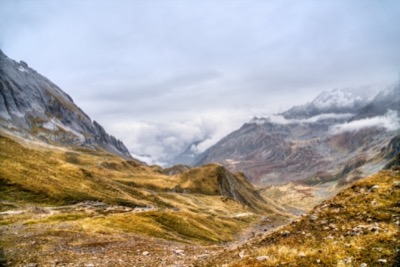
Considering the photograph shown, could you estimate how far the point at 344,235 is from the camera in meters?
22.8

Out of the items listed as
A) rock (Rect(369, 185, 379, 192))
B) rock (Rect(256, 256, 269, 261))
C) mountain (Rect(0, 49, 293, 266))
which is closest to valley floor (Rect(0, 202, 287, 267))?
mountain (Rect(0, 49, 293, 266))

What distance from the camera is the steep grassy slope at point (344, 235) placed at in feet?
62.8

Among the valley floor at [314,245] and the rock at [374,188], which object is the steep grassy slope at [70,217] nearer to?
the valley floor at [314,245]

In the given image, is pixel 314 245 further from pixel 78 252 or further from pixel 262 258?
pixel 78 252

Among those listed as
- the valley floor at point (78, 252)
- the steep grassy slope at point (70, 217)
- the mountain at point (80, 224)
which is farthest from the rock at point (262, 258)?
the steep grassy slope at point (70, 217)

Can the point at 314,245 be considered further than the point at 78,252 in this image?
No

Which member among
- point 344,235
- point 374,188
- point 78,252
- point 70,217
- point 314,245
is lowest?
point 314,245

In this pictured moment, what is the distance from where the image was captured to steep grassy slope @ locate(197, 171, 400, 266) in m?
19.2

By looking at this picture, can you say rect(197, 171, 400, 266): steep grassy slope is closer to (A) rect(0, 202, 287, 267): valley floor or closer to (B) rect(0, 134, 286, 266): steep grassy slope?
(A) rect(0, 202, 287, 267): valley floor

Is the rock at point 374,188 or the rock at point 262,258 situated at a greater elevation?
the rock at point 374,188

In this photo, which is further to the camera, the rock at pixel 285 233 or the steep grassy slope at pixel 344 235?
the rock at pixel 285 233

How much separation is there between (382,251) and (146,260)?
20.7 metres

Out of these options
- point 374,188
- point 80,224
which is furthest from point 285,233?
point 80,224

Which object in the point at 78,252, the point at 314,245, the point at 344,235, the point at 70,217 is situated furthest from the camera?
the point at 70,217
